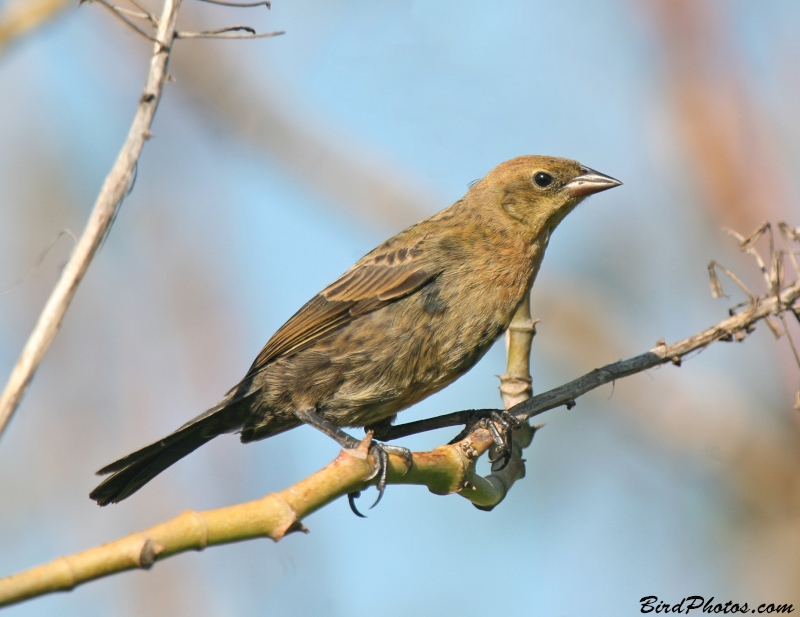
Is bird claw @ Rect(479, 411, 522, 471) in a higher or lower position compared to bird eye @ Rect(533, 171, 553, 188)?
lower

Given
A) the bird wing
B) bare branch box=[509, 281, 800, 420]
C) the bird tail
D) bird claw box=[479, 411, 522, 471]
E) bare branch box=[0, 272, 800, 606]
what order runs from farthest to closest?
the bird wing
the bird tail
bird claw box=[479, 411, 522, 471]
bare branch box=[509, 281, 800, 420]
bare branch box=[0, 272, 800, 606]

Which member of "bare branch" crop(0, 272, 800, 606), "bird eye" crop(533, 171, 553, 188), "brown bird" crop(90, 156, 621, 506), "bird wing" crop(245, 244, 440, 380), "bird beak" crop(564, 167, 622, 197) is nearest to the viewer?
"bare branch" crop(0, 272, 800, 606)

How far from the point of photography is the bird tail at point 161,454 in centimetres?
429

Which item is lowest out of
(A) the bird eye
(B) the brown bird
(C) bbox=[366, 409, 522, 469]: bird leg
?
(C) bbox=[366, 409, 522, 469]: bird leg

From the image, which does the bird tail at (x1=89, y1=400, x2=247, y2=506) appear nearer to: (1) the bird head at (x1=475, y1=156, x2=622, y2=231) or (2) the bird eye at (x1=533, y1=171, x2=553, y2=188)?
(1) the bird head at (x1=475, y1=156, x2=622, y2=231)

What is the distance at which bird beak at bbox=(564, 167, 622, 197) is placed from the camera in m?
5.00

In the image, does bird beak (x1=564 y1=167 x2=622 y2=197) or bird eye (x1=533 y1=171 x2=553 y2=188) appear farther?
bird eye (x1=533 y1=171 x2=553 y2=188)

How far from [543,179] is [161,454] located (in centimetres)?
255

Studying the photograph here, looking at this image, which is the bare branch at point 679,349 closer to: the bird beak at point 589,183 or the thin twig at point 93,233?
the bird beak at point 589,183

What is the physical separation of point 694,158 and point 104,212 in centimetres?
563

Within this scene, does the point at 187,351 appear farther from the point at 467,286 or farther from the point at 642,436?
the point at 642,436

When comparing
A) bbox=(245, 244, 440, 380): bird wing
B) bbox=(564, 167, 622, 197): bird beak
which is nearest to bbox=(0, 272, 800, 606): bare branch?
bbox=(245, 244, 440, 380): bird wing

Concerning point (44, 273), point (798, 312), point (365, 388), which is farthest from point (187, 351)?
point (798, 312)

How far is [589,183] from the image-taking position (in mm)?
5043
